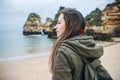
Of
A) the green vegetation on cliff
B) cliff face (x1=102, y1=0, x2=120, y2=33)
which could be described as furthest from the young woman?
cliff face (x1=102, y1=0, x2=120, y2=33)

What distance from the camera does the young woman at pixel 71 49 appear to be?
95cm

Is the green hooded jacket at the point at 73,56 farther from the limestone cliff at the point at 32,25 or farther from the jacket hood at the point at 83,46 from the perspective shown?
the limestone cliff at the point at 32,25

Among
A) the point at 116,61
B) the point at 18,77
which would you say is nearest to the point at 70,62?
the point at 18,77

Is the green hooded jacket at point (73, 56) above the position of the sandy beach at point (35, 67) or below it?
above

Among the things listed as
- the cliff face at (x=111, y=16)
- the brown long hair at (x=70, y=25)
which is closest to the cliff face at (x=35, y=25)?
the cliff face at (x=111, y=16)

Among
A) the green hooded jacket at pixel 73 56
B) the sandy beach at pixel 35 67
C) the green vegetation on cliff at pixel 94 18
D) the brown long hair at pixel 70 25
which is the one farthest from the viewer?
the green vegetation on cliff at pixel 94 18

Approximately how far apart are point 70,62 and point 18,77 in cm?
268

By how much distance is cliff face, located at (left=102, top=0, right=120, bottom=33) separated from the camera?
4188 mm

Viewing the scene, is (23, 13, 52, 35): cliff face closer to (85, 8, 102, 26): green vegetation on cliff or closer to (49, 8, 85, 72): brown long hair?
(85, 8, 102, 26): green vegetation on cliff

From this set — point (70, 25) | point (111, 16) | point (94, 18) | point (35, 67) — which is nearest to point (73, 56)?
point (70, 25)

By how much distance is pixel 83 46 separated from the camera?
3.37 ft

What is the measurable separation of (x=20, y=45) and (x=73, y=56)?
2956 millimetres

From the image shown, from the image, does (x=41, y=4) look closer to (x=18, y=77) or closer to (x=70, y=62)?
(x=18, y=77)

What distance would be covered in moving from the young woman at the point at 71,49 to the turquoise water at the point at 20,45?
95.0 inches
